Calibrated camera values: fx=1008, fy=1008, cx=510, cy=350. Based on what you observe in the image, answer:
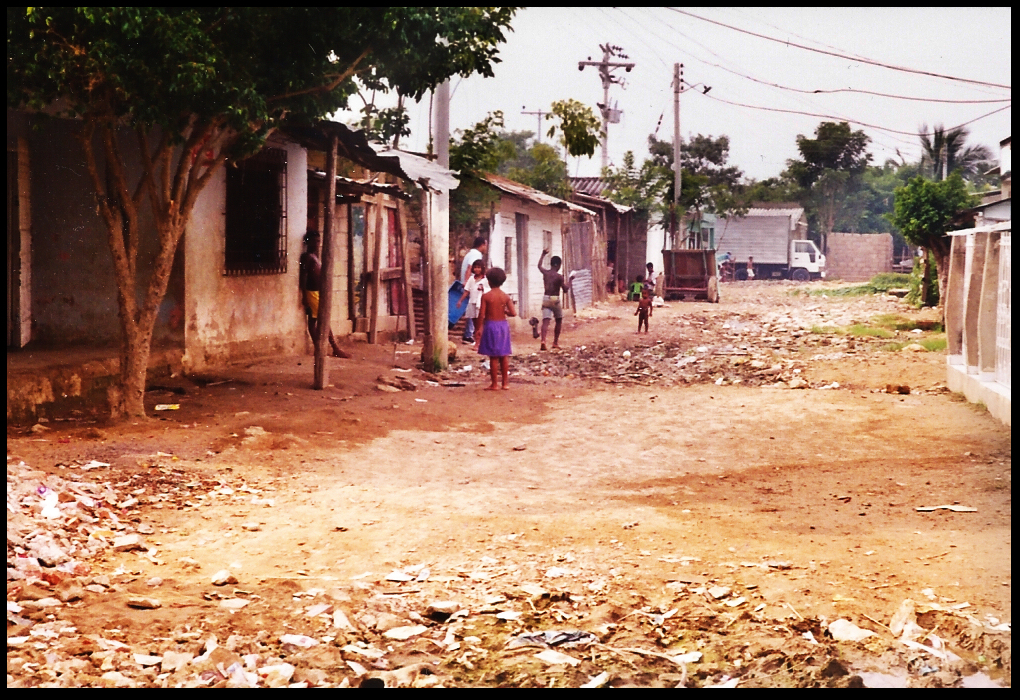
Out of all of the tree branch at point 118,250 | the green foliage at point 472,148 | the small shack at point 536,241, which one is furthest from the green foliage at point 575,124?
the tree branch at point 118,250

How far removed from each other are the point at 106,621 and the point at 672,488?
13.0 ft

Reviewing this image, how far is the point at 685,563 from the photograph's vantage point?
5.03 metres

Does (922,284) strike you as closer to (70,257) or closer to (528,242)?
(528,242)

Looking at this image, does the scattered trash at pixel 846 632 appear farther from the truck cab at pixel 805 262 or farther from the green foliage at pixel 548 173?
the truck cab at pixel 805 262

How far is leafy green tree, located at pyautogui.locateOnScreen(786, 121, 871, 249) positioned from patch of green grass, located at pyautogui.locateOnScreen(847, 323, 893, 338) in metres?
27.9

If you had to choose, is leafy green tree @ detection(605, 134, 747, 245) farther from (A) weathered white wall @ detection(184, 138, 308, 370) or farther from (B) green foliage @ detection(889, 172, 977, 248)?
(A) weathered white wall @ detection(184, 138, 308, 370)

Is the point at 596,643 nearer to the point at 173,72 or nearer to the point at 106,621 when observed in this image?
the point at 106,621

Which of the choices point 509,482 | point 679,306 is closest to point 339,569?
point 509,482

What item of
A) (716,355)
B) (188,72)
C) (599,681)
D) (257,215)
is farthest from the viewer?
(716,355)

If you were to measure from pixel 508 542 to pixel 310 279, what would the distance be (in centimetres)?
770

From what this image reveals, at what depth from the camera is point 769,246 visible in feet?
166

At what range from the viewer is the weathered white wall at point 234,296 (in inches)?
411

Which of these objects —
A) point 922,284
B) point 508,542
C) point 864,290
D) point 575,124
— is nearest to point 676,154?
point 864,290

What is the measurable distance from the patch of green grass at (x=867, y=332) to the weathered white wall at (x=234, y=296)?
33.3ft
